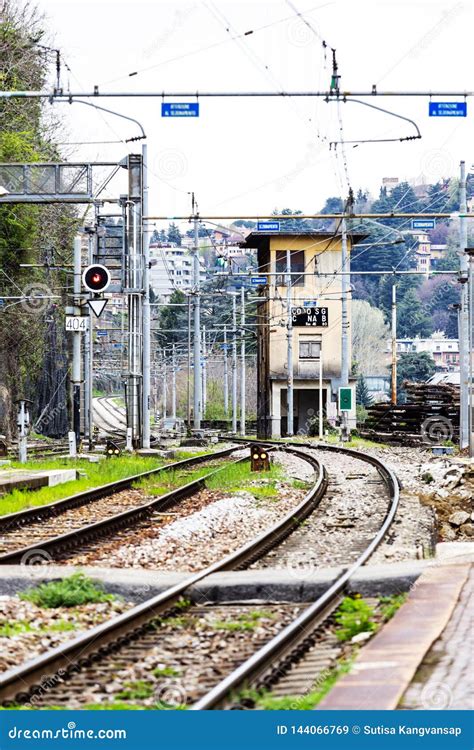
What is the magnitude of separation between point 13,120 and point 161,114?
3235cm

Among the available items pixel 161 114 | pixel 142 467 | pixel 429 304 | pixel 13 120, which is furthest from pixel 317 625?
pixel 429 304

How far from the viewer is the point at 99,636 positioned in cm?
885

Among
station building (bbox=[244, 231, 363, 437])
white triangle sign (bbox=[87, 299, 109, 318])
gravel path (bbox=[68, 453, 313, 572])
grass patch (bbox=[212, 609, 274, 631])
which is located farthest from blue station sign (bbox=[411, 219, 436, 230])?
station building (bbox=[244, 231, 363, 437])

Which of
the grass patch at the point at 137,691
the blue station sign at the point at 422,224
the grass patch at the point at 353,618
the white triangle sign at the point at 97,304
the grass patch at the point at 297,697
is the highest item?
the blue station sign at the point at 422,224

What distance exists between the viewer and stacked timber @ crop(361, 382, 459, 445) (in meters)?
46.7

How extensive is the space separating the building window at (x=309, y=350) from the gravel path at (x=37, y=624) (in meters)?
60.7

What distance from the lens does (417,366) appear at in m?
98.1

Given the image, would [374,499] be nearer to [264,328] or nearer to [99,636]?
[99,636]

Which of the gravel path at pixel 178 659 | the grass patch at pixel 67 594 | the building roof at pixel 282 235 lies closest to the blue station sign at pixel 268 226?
the grass patch at pixel 67 594

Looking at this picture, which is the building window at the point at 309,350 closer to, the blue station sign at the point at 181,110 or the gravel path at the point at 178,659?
the blue station sign at the point at 181,110

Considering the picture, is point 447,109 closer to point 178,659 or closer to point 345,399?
point 178,659

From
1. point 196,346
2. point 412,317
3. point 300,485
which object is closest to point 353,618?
point 300,485

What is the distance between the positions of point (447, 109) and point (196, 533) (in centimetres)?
757

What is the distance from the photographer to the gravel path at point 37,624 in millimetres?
8938
